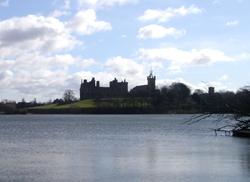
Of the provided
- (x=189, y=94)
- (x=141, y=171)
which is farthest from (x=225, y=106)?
(x=189, y=94)

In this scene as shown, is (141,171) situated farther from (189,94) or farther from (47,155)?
(189,94)

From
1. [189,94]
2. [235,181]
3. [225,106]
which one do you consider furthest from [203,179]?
[189,94]

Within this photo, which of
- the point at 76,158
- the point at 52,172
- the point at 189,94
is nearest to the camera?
the point at 52,172

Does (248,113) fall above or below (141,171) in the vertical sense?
above

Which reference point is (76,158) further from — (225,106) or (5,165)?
(225,106)

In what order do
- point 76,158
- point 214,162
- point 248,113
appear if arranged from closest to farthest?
point 248,113
point 214,162
point 76,158

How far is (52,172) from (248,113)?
→ 34.0 feet

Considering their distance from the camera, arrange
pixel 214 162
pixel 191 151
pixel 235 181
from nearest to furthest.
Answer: pixel 235 181, pixel 214 162, pixel 191 151

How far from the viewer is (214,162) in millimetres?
31281

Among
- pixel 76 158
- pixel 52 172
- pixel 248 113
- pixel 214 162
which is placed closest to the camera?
pixel 52 172

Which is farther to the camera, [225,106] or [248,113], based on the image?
[225,106]

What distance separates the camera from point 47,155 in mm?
36938

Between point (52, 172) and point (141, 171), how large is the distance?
4.23 m

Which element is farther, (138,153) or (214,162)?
(138,153)
